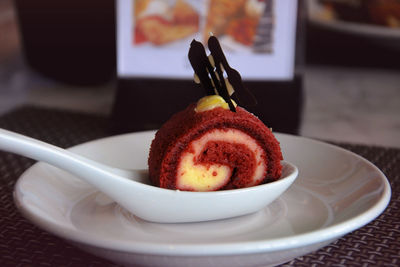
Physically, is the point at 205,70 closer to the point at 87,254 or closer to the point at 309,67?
the point at 87,254

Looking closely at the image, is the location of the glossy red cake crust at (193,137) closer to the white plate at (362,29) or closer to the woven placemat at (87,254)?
the woven placemat at (87,254)

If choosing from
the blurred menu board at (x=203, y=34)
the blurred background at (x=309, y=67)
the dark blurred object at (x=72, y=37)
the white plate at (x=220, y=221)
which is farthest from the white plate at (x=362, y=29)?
the white plate at (x=220, y=221)

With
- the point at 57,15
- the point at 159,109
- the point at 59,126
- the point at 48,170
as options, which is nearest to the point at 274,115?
the point at 159,109

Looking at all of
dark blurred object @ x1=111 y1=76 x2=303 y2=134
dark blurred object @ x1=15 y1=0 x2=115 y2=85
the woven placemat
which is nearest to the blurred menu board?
dark blurred object @ x1=111 y1=76 x2=303 y2=134

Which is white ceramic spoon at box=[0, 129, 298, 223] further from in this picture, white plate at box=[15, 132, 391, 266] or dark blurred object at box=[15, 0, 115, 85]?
dark blurred object at box=[15, 0, 115, 85]

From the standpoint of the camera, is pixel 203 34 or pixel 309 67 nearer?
pixel 203 34

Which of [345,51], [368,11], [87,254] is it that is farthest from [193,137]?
[345,51]
